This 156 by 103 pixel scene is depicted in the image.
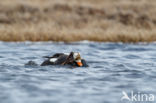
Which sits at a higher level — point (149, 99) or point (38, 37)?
point (38, 37)

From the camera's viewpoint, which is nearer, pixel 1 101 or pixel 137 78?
pixel 1 101

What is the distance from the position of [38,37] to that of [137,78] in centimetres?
1020

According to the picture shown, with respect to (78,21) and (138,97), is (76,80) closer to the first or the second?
(138,97)

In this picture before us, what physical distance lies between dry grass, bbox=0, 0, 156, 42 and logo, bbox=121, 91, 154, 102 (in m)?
11.7

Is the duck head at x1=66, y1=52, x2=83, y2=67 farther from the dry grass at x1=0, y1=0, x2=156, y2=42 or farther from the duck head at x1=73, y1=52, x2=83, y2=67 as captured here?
the dry grass at x1=0, y1=0, x2=156, y2=42

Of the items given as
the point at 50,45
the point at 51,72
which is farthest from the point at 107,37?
the point at 51,72

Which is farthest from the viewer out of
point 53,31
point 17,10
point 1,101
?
point 17,10

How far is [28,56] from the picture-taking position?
13.6 meters

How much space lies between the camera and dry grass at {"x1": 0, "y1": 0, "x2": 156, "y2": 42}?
63.1 ft

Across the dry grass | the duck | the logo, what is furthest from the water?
the dry grass

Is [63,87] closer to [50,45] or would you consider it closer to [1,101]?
[1,101]

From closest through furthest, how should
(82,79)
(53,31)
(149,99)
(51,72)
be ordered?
(149,99)
(82,79)
(51,72)
(53,31)

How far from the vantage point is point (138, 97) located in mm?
7453

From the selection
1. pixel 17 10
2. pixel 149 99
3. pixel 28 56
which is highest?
pixel 17 10
